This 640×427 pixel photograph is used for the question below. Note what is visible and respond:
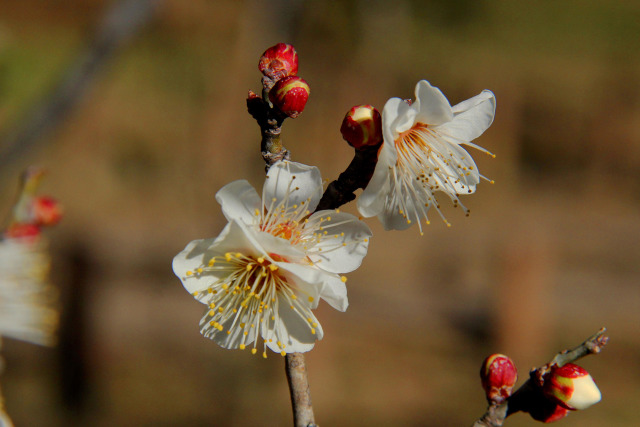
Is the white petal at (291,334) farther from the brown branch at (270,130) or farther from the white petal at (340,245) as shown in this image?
the brown branch at (270,130)

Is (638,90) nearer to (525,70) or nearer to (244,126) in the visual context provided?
(525,70)

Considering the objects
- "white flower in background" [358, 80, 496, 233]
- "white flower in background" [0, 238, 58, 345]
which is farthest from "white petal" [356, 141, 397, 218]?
"white flower in background" [0, 238, 58, 345]

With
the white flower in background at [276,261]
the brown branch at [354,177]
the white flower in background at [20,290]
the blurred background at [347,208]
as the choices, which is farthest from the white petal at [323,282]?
the blurred background at [347,208]

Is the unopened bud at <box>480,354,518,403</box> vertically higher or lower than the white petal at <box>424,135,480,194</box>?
lower

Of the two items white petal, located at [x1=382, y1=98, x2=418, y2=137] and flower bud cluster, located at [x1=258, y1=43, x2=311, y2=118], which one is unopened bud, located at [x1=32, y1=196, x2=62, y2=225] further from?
white petal, located at [x1=382, y1=98, x2=418, y2=137]

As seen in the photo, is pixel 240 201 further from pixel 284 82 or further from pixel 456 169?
pixel 456 169

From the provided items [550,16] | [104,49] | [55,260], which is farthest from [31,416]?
[550,16]
